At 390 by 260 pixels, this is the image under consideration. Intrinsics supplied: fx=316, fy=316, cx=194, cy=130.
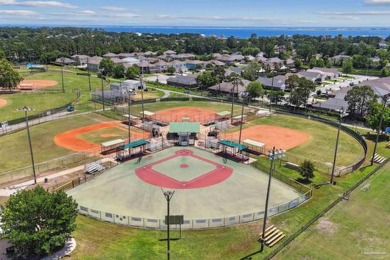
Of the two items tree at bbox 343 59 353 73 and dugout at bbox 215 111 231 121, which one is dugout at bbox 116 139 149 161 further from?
tree at bbox 343 59 353 73

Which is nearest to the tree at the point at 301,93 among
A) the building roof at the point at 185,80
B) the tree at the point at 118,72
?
the building roof at the point at 185,80

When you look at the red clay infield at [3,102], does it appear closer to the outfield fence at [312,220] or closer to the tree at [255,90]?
the tree at [255,90]

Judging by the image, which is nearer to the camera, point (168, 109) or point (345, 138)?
point (345, 138)

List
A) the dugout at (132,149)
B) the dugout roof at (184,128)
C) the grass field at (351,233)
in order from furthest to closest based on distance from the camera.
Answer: the dugout roof at (184,128)
the dugout at (132,149)
the grass field at (351,233)

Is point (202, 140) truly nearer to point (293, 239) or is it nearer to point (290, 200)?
point (290, 200)

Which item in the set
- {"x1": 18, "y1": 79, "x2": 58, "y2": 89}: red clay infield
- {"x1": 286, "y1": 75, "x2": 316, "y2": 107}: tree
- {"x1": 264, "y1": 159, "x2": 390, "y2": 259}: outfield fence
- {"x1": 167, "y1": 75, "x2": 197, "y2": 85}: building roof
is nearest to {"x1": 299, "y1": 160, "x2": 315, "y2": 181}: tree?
{"x1": 264, "y1": 159, "x2": 390, "y2": 259}: outfield fence

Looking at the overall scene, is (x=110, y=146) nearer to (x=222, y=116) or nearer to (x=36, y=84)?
(x=222, y=116)

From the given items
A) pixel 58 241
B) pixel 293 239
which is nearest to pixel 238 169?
pixel 293 239
